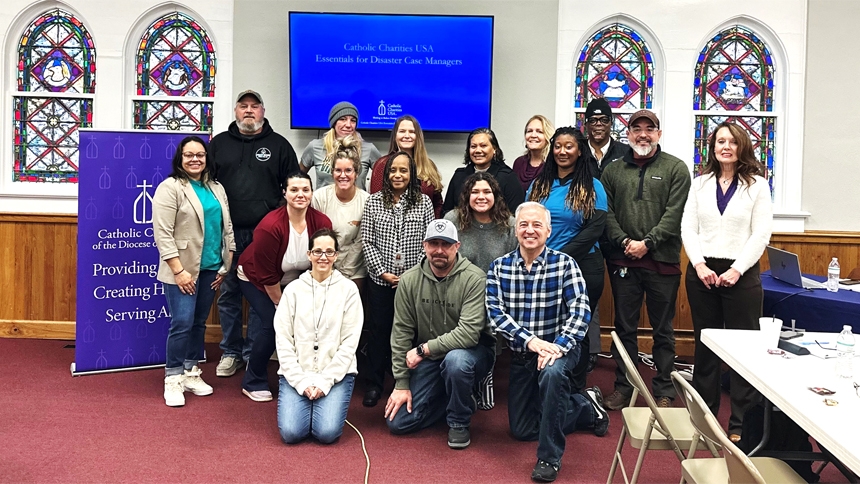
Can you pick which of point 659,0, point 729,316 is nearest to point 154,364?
point 729,316

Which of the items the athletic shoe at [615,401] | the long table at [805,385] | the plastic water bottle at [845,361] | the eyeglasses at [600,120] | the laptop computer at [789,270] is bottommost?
the athletic shoe at [615,401]

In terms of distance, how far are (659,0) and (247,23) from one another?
3.25 m

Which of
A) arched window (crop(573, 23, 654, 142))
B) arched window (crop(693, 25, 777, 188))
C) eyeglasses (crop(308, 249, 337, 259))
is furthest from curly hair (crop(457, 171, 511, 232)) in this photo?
arched window (crop(693, 25, 777, 188))

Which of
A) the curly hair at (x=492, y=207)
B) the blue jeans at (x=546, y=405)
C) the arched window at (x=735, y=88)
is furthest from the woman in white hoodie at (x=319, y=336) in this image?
the arched window at (x=735, y=88)

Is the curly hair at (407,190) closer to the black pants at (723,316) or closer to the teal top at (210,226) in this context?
the teal top at (210,226)

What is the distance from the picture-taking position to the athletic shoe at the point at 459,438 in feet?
10.6

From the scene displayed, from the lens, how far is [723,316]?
3529mm

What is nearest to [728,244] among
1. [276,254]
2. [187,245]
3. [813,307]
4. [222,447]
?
[813,307]

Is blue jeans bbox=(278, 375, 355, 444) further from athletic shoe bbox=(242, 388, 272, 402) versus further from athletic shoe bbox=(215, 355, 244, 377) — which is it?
athletic shoe bbox=(215, 355, 244, 377)

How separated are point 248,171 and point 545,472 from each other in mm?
2594

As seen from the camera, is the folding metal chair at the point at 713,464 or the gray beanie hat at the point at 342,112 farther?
the gray beanie hat at the point at 342,112

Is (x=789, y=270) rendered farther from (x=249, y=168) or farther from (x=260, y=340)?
(x=249, y=168)

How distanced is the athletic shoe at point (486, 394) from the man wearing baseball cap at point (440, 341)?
25 centimetres

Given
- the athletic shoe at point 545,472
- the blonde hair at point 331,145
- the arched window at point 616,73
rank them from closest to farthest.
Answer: the athletic shoe at point 545,472
the blonde hair at point 331,145
the arched window at point 616,73
